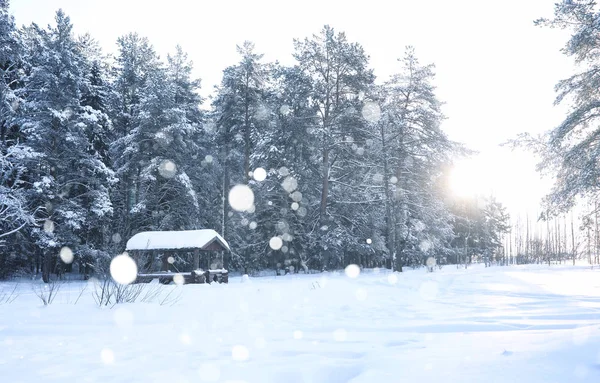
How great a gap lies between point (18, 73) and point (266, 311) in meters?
21.6

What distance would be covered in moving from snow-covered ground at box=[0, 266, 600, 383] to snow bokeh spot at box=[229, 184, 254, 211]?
1890 cm

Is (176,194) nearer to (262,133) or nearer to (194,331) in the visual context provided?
(262,133)

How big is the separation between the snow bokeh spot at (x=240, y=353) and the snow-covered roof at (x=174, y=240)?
51.4 ft

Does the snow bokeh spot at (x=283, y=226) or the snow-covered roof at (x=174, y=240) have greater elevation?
the snow bokeh spot at (x=283, y=226)

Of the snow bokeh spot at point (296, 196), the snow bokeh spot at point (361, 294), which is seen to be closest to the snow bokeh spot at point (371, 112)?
the snow bokeh spot at point (296, 196)

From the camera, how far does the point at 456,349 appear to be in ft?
15.2

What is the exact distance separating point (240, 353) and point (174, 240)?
1683 cm

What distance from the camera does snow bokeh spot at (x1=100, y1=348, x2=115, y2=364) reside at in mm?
4535

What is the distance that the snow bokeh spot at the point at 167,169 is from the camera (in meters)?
25.9

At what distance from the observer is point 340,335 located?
6.14 meters

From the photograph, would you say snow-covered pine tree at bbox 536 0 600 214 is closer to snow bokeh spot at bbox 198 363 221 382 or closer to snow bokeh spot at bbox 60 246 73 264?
snow bokeh spot at bbox 198 363 221 382

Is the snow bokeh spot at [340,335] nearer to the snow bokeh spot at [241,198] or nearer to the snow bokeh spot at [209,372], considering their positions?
the snow bokeh spot at [209,372]

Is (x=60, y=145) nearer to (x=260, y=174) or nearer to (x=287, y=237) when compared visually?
(x=260, y=174)

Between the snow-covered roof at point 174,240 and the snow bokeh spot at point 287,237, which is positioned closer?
the snow-covered roof at point 174,240
